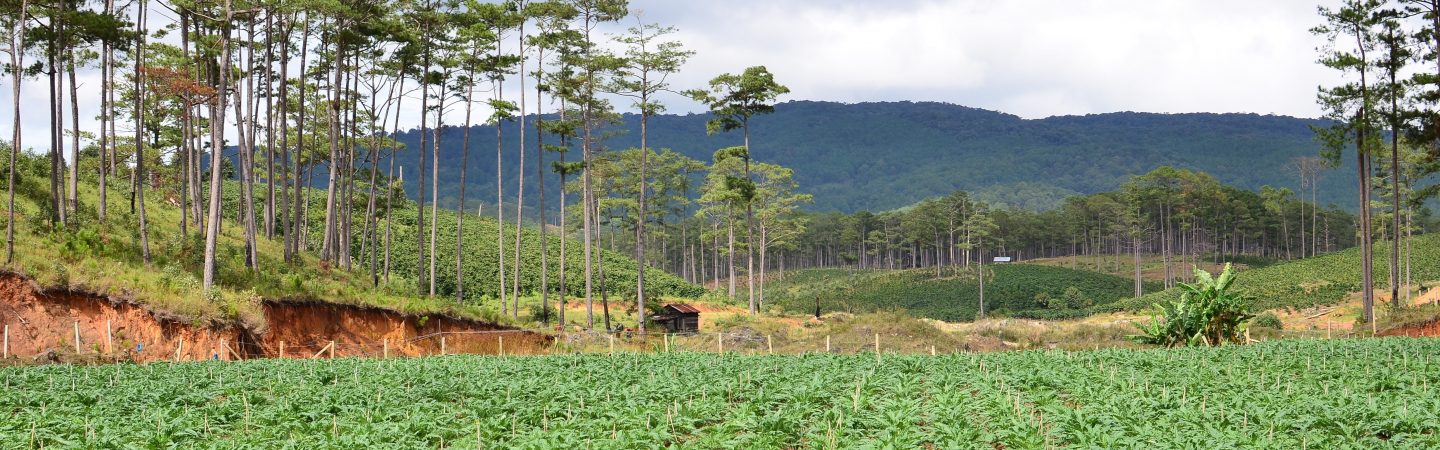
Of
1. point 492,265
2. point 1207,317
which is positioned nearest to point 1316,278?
point 1207,317

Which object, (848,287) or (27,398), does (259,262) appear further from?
(848,287)

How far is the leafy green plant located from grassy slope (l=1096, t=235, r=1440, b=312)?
101 feet

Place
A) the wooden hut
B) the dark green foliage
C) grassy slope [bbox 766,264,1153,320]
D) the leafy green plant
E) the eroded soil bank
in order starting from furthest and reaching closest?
grassy slope [bbox 766,264,1153,320], the dark green foliage, the wooden hut, the leafy green plant, the eroded soil bank

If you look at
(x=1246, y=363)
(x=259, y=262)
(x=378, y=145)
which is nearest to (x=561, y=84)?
(x=378, y=145)

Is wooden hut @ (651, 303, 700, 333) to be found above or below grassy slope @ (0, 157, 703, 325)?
below

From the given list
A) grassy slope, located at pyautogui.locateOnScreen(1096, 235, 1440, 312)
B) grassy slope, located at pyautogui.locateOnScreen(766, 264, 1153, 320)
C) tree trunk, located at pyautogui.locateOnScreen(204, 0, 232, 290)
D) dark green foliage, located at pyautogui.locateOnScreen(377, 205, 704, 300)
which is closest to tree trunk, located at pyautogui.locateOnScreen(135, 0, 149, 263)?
tree trunk, located at pyautogui.locateOnScreen(204, 0, 232, 290)

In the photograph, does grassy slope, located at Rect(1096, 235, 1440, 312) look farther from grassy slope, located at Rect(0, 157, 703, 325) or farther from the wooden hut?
grassy slope, located at Rect(0, 157, 703, 325)

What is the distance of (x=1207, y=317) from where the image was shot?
23141mm

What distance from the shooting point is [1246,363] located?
16.3 m

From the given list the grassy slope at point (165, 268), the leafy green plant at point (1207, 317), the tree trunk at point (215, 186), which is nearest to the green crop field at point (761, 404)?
the grassy slope at point (165, 268)

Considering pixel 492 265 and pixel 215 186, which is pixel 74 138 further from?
pixel 492 265

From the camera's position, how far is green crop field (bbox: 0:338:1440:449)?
10023 millimetres

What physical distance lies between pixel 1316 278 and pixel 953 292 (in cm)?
2326

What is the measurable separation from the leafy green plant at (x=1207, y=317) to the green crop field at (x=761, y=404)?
5.32m
